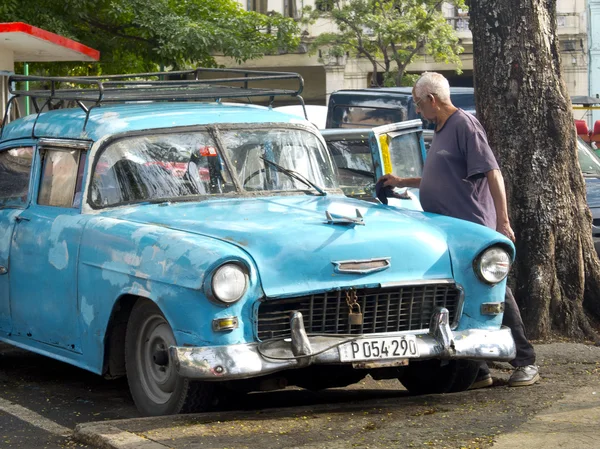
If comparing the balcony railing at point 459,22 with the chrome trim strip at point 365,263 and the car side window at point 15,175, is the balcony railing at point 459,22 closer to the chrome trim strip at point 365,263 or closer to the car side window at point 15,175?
the car side window at point 15,175

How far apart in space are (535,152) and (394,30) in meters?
24.4

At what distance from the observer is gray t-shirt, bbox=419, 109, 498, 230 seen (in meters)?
7.20

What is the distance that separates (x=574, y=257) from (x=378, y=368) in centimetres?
303

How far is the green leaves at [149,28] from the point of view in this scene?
864 inches

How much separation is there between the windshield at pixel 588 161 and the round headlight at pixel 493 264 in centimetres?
683

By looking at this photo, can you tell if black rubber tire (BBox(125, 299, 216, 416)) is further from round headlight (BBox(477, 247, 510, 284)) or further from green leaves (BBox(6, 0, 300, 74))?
green leaves (BBox(6, 0, 300, 74))

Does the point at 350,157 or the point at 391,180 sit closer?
the point at 391,180

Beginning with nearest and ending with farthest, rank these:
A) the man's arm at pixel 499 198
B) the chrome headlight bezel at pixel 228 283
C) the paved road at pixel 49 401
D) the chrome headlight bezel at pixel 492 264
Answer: the chrome headlight bezel at pixel 228 283
the paved road at pixel 49 401
the chrome headlight bezel at pixel 492 264
the man's arm at pixel 499 198

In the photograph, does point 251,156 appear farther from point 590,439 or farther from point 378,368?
point 590,439

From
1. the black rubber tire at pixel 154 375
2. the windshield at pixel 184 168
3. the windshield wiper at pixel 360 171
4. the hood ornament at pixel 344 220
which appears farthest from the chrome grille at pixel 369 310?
the windshield wiper at pixel 360 171

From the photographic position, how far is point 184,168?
7.13 metres

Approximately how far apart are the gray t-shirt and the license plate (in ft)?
4.29

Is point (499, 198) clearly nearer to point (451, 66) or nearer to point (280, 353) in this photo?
point (280, 353)

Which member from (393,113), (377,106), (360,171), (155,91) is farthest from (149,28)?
(155,91)
